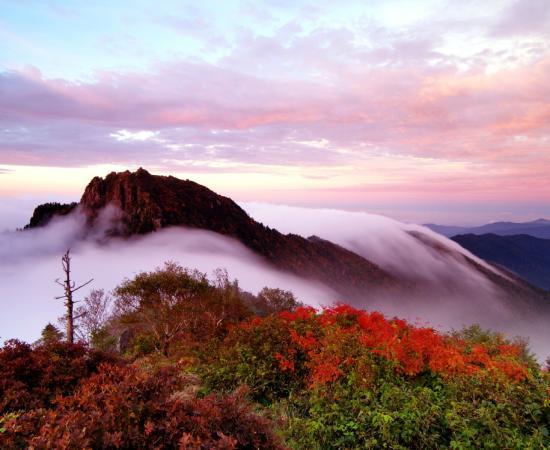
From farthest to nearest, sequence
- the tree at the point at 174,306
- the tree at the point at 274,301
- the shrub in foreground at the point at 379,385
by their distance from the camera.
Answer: the tree at the point at 274,301 < the tree at the point at 174,306 < the shrub in foreground at the point at 379,385

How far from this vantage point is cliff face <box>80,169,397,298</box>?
545 feet

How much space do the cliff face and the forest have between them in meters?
155

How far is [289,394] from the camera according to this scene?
9977mm

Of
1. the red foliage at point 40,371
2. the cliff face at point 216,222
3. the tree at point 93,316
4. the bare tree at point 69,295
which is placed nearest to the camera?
the red foliage at point 40,371

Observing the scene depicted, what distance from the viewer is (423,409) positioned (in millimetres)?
7711

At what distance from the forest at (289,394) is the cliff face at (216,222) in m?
155

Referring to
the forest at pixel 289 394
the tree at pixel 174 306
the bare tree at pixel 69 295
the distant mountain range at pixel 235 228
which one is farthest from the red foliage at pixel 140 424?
the distant mountain range at pixel 235 228

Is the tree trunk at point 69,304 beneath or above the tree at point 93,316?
above

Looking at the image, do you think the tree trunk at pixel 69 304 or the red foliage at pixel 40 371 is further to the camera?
the tree trunk at pixel 69 304

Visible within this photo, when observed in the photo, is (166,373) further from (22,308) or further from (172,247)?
(22,308)

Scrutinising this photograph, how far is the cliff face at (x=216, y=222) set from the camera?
545ft

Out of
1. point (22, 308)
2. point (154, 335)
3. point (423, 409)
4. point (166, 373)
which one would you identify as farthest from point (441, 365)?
point (22, 308)

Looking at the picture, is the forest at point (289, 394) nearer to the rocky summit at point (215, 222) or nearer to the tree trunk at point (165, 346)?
the tree trunk at point (165, 346)

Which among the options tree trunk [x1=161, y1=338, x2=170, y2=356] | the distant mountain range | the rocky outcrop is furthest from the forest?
the rocky outcrop
